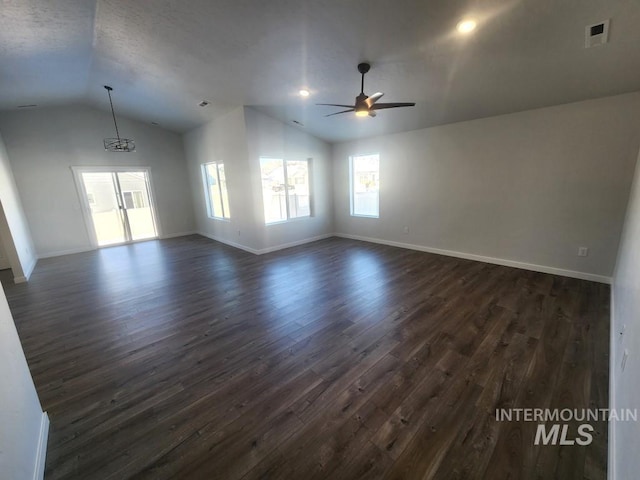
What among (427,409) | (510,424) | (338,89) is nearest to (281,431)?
(427,409)

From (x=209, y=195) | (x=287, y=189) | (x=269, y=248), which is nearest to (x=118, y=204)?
(x=209, y=195)

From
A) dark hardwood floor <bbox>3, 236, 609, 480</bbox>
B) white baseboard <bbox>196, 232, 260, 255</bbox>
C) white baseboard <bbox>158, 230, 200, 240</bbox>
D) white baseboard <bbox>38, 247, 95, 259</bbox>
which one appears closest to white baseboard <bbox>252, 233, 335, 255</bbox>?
white baseboard <bbox>196, 232, 260, 255</bbox>

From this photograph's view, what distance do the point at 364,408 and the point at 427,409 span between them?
419mm

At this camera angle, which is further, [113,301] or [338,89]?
[338,89]

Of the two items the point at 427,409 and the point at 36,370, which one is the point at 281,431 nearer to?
the point at 427,409

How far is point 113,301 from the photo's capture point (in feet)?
11.5

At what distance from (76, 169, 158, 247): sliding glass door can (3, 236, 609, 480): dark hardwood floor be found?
10.5ft

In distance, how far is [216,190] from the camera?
A: 6.76m

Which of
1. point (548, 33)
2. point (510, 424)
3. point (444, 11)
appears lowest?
point (510, 424)

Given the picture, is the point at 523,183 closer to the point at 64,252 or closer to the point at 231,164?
the point at 231,164

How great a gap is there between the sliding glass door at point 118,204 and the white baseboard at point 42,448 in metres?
6.42

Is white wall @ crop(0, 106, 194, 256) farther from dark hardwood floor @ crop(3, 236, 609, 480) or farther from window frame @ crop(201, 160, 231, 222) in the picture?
dark hardwood floor @ crop(3, 236, 609, 480)

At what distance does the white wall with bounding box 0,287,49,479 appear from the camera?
3.72ft

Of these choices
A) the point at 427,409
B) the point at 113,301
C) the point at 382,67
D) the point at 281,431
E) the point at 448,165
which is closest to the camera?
the point at 281,431
